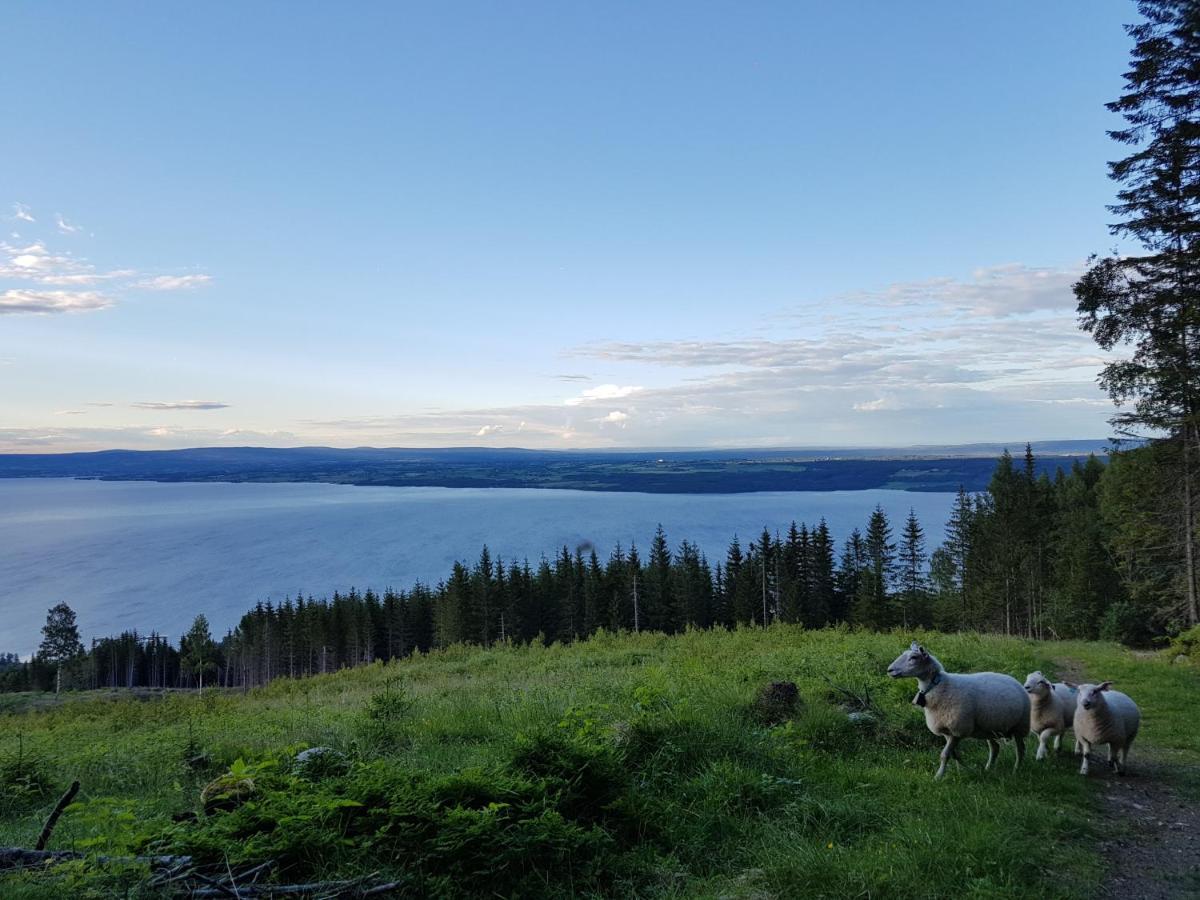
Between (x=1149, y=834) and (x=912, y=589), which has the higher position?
(x=1149, y=834)

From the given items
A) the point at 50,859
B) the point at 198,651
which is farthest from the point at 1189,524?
the point at 198,651

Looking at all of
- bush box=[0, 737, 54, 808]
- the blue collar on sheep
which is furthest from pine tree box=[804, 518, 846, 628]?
bush box=[0, 737, 54, 808]

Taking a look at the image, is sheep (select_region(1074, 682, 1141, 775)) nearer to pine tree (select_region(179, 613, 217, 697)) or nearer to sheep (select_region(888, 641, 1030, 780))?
sheep (select_region(888, 641, 1030, 780))

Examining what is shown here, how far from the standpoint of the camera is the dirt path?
535 cm

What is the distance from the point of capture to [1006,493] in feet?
168

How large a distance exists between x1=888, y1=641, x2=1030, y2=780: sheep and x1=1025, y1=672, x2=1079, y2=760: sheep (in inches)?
22.4

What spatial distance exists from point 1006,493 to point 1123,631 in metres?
14.7

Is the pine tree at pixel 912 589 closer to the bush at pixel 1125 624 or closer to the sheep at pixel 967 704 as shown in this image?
the bush at pixel 1125 624

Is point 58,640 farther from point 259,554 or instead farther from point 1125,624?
point 1125,624

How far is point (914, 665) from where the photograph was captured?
8148 millimetres

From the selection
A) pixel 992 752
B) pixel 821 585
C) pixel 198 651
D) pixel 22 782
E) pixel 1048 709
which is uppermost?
pixel 1048 709

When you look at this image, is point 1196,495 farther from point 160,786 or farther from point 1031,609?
point 1031,609

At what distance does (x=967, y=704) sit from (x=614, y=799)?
4.57 m

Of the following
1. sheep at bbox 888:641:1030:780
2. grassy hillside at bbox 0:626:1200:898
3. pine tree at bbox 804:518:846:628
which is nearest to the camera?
grassy hillside at bbox 0:626:1200:898
